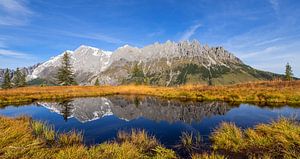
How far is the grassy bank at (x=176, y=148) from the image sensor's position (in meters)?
11.6

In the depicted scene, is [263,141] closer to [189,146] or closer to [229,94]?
[189,146]

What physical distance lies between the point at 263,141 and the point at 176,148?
5.07m

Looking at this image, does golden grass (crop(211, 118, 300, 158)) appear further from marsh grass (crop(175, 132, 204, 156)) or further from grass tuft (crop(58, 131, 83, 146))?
grass tuft (crop(58, 131, 83, 146))

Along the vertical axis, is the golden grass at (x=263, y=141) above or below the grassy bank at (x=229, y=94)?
below

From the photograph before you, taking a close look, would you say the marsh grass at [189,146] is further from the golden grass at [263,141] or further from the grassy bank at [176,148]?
the golden grass at [263,141]

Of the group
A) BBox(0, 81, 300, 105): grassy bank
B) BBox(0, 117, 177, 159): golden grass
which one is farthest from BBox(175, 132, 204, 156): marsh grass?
BBox(0, 81, 300, 105): grassy bank

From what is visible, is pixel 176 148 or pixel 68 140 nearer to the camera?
pixel 176 148

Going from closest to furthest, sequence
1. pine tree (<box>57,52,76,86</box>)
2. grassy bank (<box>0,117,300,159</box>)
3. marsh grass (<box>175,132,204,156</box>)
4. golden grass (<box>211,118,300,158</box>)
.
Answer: grassy bank (<box>0,117,300,159</box>) → golden grass (<box>211,118,300,158</box>) → marsh grass (<box>175,132,204,156</box>) → pine tree (<box>57,52,76,86</box>)

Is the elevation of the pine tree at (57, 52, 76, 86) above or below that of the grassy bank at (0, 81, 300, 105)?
above

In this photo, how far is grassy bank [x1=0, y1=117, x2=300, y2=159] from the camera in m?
11.6

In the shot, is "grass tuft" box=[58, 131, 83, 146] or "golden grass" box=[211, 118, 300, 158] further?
"grass tuft" box=[58, 131, 83, 146]

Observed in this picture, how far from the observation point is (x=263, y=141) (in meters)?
14.0

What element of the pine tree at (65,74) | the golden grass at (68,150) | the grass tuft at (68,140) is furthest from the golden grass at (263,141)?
the pine tree at (65,74)

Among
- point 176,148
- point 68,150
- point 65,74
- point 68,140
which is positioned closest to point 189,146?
point 176,148
